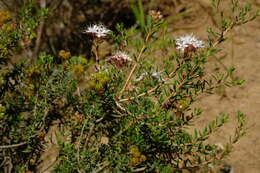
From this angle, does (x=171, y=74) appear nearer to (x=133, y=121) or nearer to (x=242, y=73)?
(x=133, y=121)

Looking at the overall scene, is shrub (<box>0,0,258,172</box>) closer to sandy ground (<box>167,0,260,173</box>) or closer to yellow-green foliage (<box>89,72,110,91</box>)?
yellow-green foliage (<box>89,72,110,91</box>)

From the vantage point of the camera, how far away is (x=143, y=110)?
1591 mm

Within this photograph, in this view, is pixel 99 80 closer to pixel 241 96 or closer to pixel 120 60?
pixel 120 60

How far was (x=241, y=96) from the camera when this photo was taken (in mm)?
3504

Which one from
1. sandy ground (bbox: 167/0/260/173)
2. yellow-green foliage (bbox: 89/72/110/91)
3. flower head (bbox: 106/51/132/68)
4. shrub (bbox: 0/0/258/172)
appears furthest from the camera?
sandy ground (bbox: 167/0/260/173)

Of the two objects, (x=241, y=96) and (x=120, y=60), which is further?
(x=241, y=96)

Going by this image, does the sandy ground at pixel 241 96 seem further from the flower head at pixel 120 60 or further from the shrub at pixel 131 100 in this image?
the flower head at pixel 120 60

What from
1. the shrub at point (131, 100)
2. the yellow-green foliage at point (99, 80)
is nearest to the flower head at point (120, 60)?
the shrub at point (131, 100)

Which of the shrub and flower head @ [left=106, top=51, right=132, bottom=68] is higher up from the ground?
flower head @ [left=106, top=51, right=132, bottom=68]

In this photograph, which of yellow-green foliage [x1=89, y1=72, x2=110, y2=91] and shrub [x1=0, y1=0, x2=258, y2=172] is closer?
yellow-green foliage [x1=89, y1=72, x2=110, y2=91]

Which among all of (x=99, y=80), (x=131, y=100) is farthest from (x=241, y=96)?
(x=99, y=80)

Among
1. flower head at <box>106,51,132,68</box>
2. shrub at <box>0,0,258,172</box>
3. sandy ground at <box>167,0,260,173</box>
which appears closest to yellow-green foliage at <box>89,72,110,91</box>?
shrub at <box>0,0,258,172</box>

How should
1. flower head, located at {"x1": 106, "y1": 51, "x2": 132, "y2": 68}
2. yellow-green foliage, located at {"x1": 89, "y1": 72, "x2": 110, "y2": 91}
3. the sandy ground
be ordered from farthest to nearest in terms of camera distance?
1. the sandy ground
2. flower head, located at {"x1": 106, "y1": 51, "x2": 132, "y2": 68}
3. yellow-green foliage, located at {"x1": 89, "y1": 72, "x2": 110, "y2": 91}

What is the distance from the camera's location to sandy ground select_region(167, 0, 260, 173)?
3018 mm
